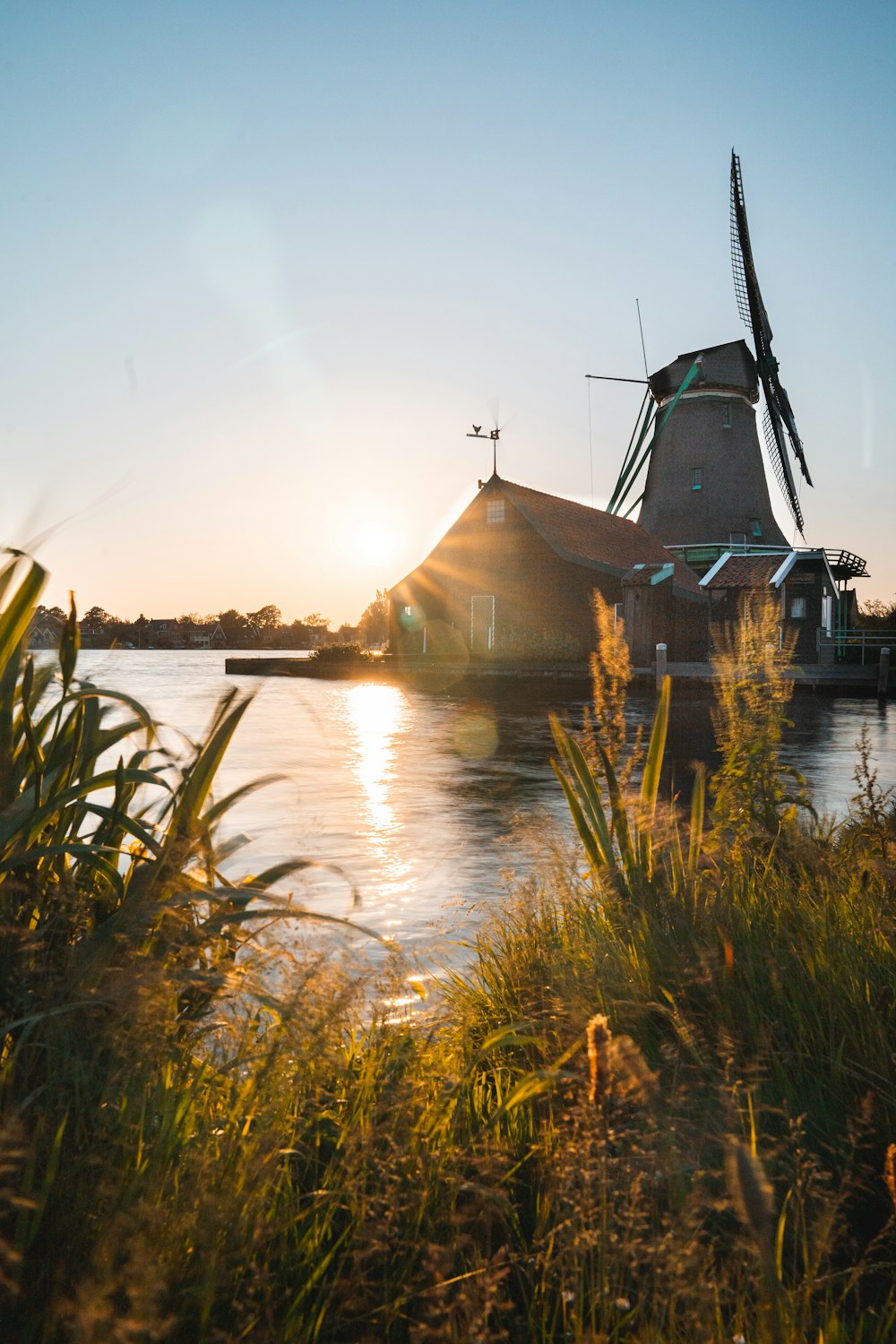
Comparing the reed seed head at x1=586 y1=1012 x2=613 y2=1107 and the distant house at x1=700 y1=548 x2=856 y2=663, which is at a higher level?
the distant house at x1=700 y1=548 x2=856 y2=663

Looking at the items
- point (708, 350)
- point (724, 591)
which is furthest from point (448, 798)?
point (708, 350)

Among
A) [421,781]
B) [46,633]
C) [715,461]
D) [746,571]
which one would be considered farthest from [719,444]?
[46,633]

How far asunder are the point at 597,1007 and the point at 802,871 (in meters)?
1.21

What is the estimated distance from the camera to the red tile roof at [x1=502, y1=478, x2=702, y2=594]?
33.8 metres

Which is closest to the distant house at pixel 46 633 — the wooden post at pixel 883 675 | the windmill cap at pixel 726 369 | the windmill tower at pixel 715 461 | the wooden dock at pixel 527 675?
the wooden dock at pixel 527 675

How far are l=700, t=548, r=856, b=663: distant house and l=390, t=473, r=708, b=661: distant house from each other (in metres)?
1.06

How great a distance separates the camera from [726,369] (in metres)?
39.6

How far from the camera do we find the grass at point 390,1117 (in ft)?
4.86

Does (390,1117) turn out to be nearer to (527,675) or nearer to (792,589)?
(527,675)

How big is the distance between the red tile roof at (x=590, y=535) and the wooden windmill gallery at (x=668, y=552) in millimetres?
78

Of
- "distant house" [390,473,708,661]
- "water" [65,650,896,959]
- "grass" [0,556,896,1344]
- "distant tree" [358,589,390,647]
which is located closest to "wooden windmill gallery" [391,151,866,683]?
"distant house" [390,473,708,661]

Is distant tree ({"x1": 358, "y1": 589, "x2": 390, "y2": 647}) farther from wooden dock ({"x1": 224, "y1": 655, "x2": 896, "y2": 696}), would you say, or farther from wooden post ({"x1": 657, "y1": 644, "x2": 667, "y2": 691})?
wooden post ({"x1": 657, "y1": 644, "x2": 667, "y2": 691})

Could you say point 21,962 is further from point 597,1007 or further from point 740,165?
point 740,165

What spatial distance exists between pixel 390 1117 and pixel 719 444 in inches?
1585
